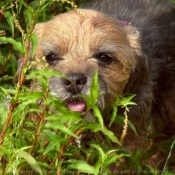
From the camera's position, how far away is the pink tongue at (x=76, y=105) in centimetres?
410

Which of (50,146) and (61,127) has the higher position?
(61,127)

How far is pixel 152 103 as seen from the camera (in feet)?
17.8

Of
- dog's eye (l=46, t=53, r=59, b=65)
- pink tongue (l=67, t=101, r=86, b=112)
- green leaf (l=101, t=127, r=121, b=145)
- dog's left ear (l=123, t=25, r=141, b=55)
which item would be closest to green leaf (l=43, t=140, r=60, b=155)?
green leaf (l=101, t=127, r=121, b=145)

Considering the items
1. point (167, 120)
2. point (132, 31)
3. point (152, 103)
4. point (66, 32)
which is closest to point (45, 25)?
point (66, 32)

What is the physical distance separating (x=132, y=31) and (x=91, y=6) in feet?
2.42

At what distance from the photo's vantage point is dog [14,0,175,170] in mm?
4379

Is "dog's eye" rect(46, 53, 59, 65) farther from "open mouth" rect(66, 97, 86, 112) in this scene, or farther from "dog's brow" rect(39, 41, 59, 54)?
"open mouth" rect(66, 97, 86, 112)

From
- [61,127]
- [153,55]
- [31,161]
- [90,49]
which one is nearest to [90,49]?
[90,49]

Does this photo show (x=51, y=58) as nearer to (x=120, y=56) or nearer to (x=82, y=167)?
(x=120, y=56)

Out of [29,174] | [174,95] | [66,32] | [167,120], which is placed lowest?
[167,120]

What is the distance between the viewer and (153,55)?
538 centimetres

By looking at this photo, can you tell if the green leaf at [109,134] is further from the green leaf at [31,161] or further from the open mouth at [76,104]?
the open mouth at [76,104]

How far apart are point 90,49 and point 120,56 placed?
0.91ft

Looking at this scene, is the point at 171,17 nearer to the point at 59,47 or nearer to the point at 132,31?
the point at 132,31
